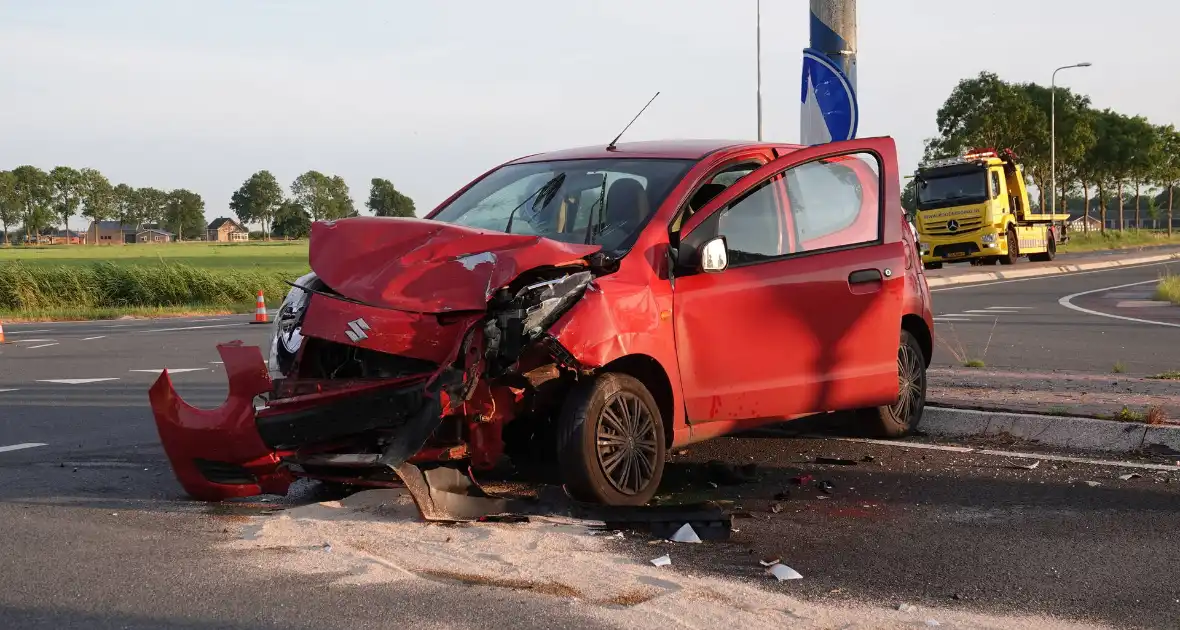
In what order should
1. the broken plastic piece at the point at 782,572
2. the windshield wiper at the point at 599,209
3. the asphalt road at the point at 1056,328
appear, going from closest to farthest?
the broken plastic piece at the point at 782,572, the windshield wiper at the point at 599,209, the asphalt road at the point at 1056,328

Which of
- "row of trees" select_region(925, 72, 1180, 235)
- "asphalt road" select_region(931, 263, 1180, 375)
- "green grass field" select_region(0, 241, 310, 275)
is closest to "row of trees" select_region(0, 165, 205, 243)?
"green grass field" select_region(0, 241, 310, 275)

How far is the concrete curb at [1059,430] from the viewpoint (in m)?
7.25

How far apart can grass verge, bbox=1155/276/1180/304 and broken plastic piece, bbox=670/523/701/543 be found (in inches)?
749

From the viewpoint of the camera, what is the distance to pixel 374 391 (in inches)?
209

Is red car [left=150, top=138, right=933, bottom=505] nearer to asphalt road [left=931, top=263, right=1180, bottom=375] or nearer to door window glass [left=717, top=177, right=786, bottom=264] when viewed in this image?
door window glass [left=717, top=177, right=786, bottom=264]

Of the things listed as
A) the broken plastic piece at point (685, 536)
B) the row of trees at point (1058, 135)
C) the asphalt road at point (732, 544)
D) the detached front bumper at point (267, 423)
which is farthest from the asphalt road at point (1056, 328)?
the row of trees at point (1058, 135)

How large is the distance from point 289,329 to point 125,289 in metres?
31.6

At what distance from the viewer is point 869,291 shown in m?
6.88

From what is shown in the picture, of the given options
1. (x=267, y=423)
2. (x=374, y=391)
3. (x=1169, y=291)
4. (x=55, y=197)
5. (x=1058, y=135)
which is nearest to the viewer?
(x=374, y=391)

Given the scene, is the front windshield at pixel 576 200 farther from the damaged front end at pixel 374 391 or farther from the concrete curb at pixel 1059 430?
the concrete curb at pixel 1059 430

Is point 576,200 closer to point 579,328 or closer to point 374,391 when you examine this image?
point 579,328

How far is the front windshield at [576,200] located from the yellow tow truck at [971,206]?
28505 mm

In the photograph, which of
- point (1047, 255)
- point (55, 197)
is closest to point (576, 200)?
point (1047, 255)

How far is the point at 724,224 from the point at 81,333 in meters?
17.6
